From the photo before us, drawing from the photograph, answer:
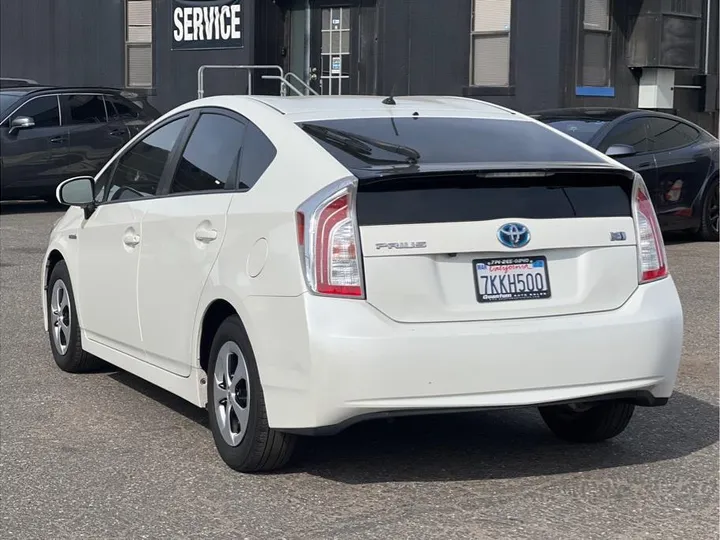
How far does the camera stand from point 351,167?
5191 millimetres

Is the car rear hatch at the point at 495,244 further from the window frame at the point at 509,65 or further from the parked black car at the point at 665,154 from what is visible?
the window frame at the point at 509,65

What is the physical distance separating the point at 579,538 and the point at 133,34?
20590 millimetres

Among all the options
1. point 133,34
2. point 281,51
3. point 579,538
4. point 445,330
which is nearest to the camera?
point 579,538

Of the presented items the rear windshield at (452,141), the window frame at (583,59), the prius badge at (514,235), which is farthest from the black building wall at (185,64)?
the prius badge at (514,235)

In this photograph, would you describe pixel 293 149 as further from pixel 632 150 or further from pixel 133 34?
pixel 133 34

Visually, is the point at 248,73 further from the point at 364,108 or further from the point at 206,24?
the point at 364,108

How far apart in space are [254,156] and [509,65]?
47.0ft

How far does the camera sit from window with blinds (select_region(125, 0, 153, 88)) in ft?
78.1

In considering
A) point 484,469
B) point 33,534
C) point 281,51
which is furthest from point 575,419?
point 281,51

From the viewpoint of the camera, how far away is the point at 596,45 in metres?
19.6

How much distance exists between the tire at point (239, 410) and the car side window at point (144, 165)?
4.17ft

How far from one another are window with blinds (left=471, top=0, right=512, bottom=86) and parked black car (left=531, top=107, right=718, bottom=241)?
552 cm

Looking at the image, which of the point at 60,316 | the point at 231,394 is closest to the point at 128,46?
the point at 60,316

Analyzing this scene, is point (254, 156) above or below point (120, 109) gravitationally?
above
